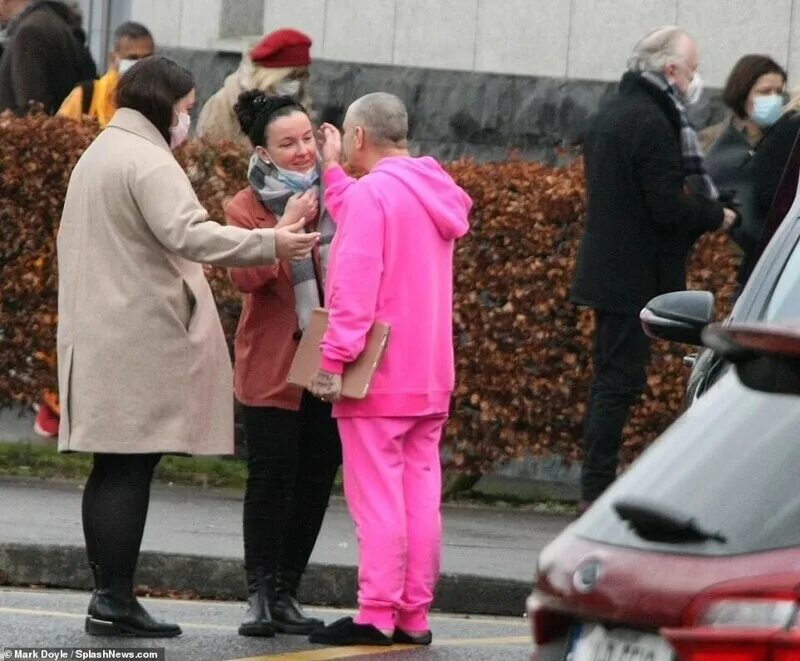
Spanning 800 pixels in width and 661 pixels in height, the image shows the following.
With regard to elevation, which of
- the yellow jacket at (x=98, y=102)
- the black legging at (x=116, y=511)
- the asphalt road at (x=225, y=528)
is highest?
the yellow jacket at (x=98, y=102)

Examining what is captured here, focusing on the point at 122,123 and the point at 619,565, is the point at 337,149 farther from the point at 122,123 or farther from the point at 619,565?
the point at 619,565

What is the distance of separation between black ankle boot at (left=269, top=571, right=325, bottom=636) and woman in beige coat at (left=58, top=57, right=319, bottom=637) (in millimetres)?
465

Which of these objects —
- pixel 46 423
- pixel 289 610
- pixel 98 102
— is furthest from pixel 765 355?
pixel 98 102

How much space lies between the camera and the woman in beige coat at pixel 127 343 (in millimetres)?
7148

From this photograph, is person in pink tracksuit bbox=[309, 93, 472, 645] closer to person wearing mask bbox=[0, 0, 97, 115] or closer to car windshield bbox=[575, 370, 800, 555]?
car windshield bbox=[575, 370, 800, 555]

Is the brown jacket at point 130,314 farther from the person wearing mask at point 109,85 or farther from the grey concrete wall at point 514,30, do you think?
the grey concrete wall at point 514,30

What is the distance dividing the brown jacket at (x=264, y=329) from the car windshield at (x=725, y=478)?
3594mm

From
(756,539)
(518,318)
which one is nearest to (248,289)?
(518,318)

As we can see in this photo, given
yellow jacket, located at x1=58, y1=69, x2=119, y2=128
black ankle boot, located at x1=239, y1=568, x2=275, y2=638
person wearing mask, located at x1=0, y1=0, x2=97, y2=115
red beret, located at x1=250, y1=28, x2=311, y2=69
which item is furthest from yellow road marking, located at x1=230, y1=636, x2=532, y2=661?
person wearing mask, located at x1=0, y1=0, x2=97, y2=115

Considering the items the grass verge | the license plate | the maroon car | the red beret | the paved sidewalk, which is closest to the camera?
the maroon car

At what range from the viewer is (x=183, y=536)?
9.16 meters

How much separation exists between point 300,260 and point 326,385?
0.49 m

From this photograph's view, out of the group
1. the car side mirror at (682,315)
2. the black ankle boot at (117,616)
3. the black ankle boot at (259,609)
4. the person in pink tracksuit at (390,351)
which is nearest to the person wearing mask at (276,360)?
the black ankle boot at (259,609)

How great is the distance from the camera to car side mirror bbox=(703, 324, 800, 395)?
361 cm
